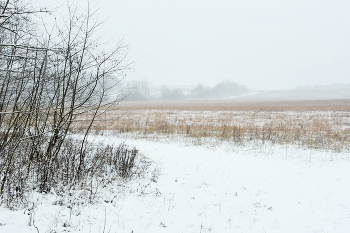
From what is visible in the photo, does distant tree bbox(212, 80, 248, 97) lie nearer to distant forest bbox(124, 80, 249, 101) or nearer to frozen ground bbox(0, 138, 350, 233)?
distant forest bbox(124, 80, 249, 101)

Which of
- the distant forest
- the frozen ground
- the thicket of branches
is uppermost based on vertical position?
the distant forest

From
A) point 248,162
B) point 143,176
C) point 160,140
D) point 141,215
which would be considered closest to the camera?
→ point 141,215

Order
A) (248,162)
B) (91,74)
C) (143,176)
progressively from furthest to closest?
(248,162)
(143,176)
(91,74)

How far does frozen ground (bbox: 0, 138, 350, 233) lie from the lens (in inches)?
163

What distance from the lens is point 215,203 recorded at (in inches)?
211

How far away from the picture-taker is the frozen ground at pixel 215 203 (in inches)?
163

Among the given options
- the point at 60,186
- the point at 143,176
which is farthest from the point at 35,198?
the point at 143,176

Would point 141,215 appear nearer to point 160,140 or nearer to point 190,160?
point 190,160

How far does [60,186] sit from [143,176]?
2216 mm

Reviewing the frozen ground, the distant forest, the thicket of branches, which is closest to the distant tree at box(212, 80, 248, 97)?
the distant forest

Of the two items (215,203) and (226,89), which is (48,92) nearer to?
(215,203)

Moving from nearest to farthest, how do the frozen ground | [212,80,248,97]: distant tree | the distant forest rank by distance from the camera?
1. the frozen ground
2. the distant forest
3. [212,80,248,97]: distant tree

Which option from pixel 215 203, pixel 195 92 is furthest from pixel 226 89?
pixel 215 203

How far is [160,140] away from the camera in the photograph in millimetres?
13352
